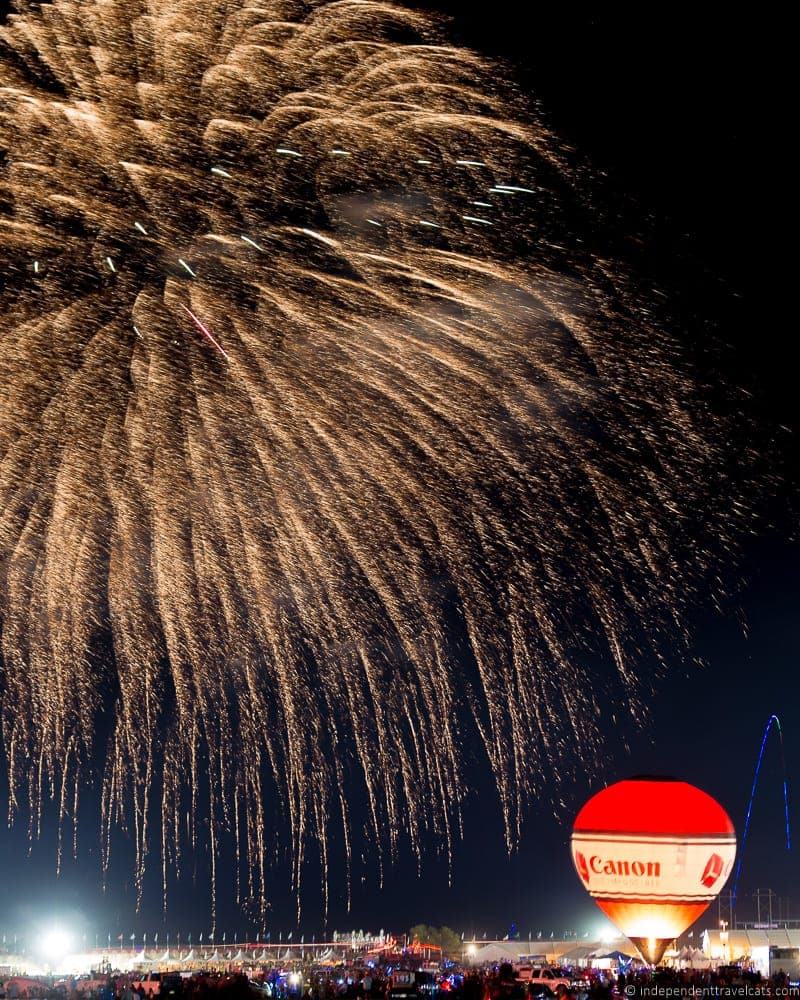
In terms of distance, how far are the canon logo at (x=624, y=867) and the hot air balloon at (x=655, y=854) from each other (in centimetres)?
2

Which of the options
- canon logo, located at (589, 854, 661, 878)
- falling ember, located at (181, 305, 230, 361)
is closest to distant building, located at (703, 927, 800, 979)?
canon logo, located at (589, 854, 661, 878)

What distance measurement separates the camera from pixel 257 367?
1756cm

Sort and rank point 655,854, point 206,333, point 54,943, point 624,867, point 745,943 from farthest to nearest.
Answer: point 54,943 < point 745,943 < point 624,867 < point 655,854 < point 206,333

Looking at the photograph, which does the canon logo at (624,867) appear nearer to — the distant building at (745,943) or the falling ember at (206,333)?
the falling ember at (206,333)

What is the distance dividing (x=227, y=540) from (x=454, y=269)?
198 inches

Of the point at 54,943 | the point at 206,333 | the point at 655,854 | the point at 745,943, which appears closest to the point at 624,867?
the point at 655,854

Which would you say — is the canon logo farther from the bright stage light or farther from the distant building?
the bright stage light

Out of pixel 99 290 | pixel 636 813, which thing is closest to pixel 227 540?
pixel 99 290

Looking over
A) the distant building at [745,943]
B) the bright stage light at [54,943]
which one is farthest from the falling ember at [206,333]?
the bright stage light at [54,943]

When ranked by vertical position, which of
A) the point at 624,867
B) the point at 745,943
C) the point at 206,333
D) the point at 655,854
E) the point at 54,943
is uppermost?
the point at 206,333

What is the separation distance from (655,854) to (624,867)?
30.9 inches

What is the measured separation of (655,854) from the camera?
27.0m

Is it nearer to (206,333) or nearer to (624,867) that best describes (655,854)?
(624,867)

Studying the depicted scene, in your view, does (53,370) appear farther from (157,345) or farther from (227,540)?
(227,540)
